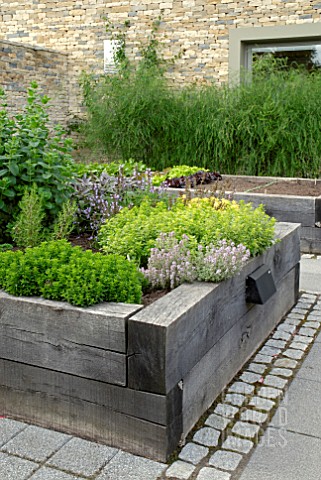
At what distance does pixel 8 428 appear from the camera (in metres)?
2.42

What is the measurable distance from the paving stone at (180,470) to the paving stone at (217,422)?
11.7 inches

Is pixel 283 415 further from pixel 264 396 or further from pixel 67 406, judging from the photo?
pixel 67 406

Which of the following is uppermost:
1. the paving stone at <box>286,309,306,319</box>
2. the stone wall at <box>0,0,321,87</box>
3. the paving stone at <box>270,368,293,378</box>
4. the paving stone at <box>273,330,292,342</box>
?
the stone wall at <box>0,0,321,87</box>

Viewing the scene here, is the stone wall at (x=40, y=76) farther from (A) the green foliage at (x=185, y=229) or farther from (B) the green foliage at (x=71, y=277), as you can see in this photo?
(B) the green foliage at (x=71, y=277)

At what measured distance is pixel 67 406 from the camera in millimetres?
2367

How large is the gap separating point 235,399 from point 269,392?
0.61ft

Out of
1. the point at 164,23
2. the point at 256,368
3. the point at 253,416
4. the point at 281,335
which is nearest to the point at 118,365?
the point at 253,416

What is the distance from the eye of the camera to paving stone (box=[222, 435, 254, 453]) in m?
2.27

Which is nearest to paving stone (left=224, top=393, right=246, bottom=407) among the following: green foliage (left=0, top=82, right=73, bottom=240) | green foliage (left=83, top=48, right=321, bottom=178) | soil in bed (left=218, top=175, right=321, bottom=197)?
green foliage (left=0, top=82, right=73, bottom=240)

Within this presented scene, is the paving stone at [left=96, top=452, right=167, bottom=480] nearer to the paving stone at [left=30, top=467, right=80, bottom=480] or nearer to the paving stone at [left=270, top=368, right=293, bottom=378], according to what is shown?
the paving stone at [left=30, top=467, right=80, bottom=480]

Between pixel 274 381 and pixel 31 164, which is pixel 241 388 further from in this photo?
pixel 31 164

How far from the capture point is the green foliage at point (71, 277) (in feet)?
7.88

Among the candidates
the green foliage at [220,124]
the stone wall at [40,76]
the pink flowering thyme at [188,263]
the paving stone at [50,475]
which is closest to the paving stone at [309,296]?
the pink flowering thyme at [188,263]

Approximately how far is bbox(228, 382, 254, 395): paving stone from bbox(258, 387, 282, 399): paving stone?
0.15 feet
